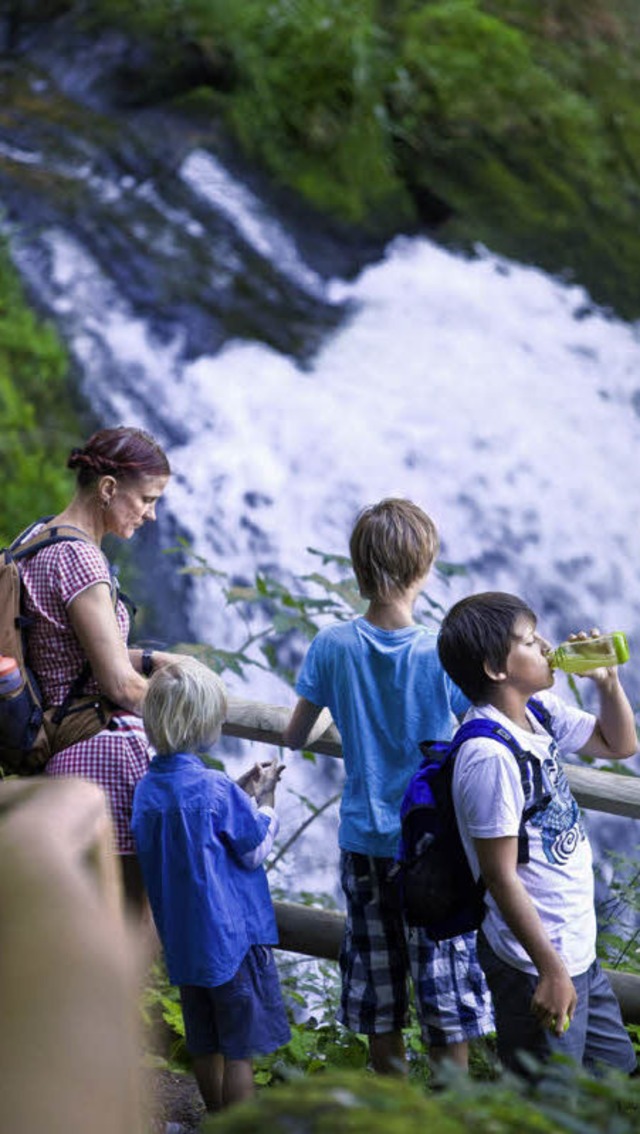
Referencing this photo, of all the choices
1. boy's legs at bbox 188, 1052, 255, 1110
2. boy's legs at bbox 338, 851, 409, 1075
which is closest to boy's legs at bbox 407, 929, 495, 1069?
boy's legs at bbox 338, 851, 409, 1075

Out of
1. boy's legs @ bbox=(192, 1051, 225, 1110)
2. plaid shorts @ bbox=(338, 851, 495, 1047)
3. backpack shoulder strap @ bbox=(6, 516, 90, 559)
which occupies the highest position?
backpack shoulder strap @ bbox=(6, 516, 90, 559)

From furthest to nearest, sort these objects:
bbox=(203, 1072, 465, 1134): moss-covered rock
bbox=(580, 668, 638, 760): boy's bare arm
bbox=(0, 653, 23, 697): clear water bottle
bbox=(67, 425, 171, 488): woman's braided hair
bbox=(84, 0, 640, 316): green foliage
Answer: bbox=(84, 0, 640, 316): green foliage → bbox=(67, 425, 171, 488): woman's braided hair → bbox=(0, 653, 23, 697): clear water bottle → bbox=(580, 668, 638, 760): boy's bare arm → bbox=(203, 1072, 465, 1134): moss-covered rock

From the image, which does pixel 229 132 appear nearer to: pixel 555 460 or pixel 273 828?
pixel 555 460

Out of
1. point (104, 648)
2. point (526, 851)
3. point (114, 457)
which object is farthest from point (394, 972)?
point (114, 457)

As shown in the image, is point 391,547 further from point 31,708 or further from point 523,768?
point 31,708

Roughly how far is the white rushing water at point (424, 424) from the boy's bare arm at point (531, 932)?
435 cm

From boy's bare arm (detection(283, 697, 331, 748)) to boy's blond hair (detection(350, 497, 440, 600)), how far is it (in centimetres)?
38

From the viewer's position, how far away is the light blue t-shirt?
319cm

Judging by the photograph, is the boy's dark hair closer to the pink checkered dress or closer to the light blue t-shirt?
the light blue t-shirt

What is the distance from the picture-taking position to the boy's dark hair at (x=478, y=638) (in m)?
→ 2.79

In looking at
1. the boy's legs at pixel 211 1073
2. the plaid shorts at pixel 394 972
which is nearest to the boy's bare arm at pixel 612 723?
the plaid shorts at pixel 394 972

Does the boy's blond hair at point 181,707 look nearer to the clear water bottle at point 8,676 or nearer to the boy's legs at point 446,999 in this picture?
the clear water bottle at point 8,676

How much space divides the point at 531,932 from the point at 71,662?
4.35 feet

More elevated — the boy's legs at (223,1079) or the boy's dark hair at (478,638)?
the boy's dark hair at (478,638)
